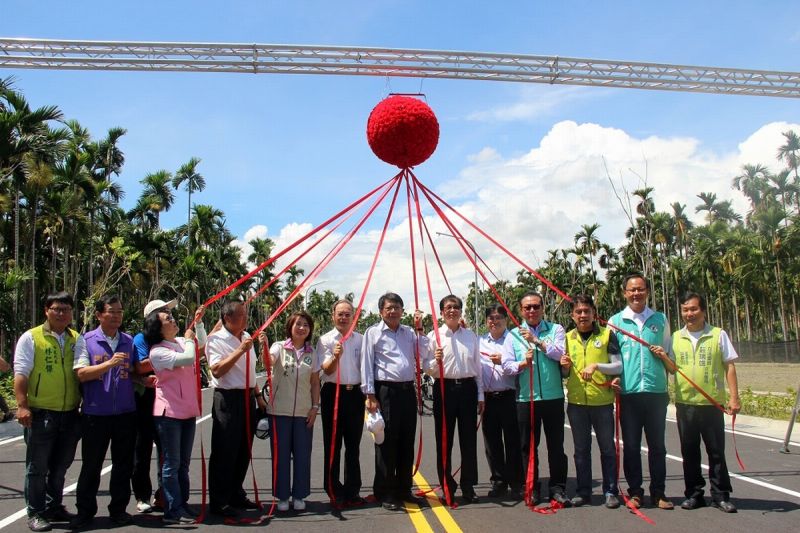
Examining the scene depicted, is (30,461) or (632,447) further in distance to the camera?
(632,447)

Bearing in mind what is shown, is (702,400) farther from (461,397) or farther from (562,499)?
(461,397)

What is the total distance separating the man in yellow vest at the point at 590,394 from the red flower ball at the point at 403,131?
2.10m

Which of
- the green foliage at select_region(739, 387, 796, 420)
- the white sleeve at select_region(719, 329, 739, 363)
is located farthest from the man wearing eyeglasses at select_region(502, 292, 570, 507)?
the green foliage at select_region(739, 387, 796, 420)

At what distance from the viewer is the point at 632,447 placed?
591 centimetres

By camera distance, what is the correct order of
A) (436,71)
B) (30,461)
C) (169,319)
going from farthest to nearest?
(436,71)
(169,319)
(30,461)

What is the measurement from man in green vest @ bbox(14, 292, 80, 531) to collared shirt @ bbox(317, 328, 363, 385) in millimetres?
2099

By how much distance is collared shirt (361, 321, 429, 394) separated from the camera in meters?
5.94

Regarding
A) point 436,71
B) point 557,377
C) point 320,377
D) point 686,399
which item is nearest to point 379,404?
point 320,377

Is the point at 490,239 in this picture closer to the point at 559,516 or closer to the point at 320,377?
the point at 320,377

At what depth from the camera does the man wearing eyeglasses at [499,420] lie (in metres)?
6.24

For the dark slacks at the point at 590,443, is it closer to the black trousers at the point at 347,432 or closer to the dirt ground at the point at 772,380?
the black trousers at the point at 347,432

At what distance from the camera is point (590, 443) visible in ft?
19.5

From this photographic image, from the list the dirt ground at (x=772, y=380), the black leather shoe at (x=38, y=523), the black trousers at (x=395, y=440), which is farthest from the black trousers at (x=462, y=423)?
the dirt ground at (x=772, y=380)

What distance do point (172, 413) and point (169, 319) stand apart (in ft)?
2.70
